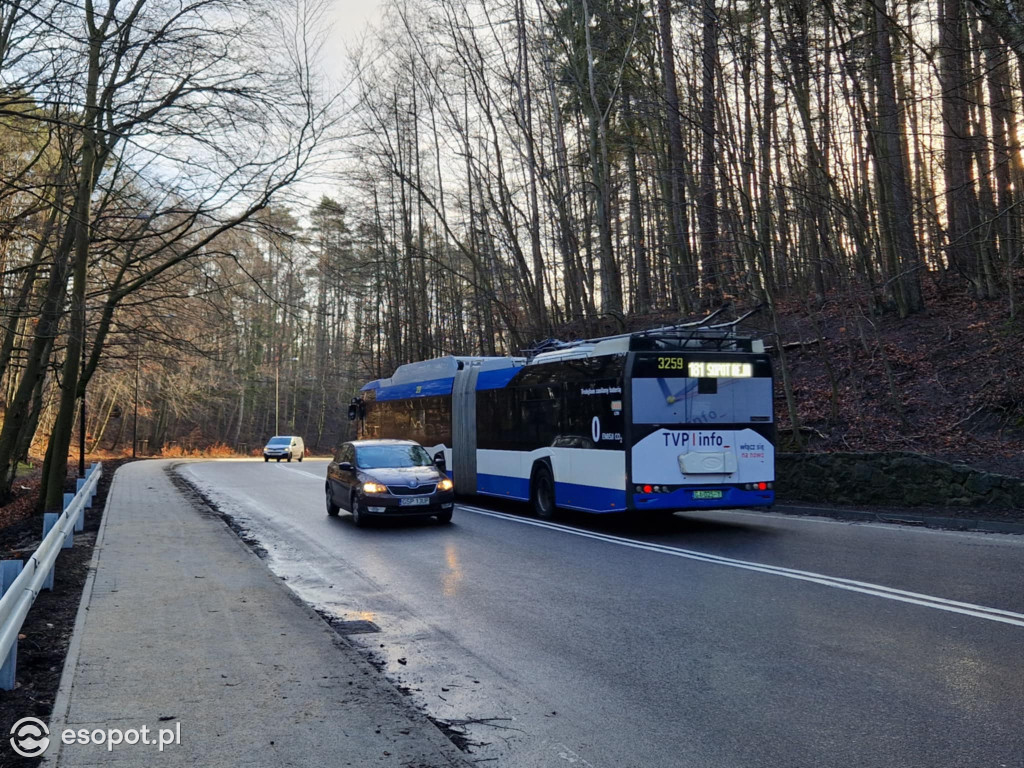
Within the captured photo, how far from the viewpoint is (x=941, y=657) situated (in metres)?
6.28

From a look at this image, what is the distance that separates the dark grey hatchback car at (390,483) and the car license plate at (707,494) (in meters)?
4.58

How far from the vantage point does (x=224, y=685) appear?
5.73 metres

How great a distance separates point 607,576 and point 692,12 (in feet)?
47.7

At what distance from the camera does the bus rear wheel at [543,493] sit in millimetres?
16547

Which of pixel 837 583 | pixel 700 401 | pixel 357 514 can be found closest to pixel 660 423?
pixel 700 401

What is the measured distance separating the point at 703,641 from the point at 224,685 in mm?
3694

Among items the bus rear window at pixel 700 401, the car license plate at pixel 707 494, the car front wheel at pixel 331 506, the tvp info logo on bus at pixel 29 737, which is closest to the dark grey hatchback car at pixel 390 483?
the car front wheel at pixel 331 506

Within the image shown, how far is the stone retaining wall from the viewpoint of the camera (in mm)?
14156

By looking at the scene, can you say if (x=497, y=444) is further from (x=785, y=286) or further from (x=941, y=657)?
(x=785, y=286)

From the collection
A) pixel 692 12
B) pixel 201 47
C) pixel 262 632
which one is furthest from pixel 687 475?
pixel 692 12

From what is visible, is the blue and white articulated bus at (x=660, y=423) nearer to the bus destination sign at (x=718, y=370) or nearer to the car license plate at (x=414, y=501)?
the bus destination sign at (x=718, y=370)

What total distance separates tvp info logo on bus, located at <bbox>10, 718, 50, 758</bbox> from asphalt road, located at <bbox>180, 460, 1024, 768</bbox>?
2174 mm

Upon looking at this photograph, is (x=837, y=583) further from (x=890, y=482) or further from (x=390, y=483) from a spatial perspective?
(x=390, y=483)

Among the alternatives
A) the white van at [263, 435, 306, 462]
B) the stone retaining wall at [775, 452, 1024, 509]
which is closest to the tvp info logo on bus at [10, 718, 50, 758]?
the stone retaining wall at [775, 452, 1024, 509]
